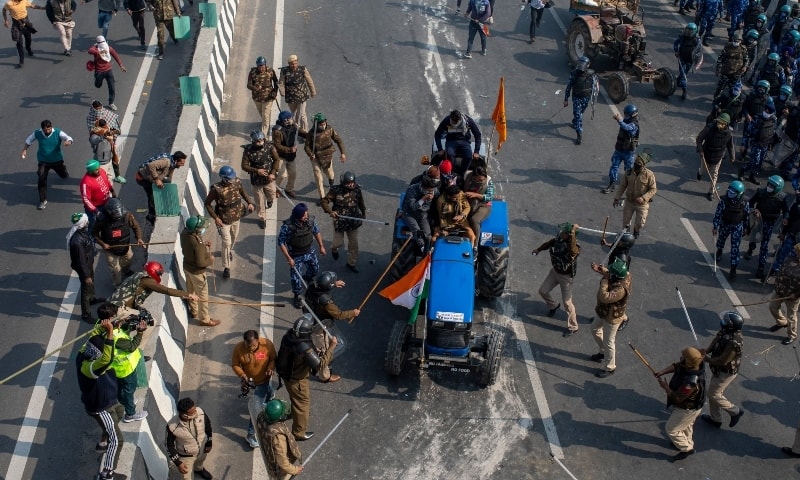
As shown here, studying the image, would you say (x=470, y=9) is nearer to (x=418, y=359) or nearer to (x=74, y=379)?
(x=418, y=359)

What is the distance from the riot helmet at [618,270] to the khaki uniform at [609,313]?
9 centimetres

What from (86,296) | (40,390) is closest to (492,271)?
(86,296)

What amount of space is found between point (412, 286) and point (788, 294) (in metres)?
5.63

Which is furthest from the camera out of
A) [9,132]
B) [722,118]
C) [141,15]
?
[141,15]

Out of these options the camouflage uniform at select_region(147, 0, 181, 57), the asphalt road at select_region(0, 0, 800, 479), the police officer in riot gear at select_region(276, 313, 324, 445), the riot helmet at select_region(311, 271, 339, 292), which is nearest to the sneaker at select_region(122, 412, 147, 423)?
the asphalt road at select_region(0, 0, 800, 479)

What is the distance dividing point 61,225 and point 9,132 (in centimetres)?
371

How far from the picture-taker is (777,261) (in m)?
Result: 13.5

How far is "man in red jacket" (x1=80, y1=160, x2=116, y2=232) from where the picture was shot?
41.1ft

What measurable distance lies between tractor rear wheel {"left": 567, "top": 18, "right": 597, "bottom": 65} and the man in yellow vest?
1361 centimetres

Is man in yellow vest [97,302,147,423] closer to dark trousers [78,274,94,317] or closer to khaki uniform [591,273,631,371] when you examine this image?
dark trousers [78,274,94,317]

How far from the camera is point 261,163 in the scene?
13.4m

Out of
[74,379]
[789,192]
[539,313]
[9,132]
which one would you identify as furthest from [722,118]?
[9,132]

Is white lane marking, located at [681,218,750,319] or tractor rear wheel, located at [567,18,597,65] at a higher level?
tractor rear wheel, located at [567,18,597,65]

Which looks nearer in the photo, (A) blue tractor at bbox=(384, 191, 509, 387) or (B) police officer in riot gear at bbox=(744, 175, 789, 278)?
(A) blue tractor at bbox=(384, 191, 509, 387)
